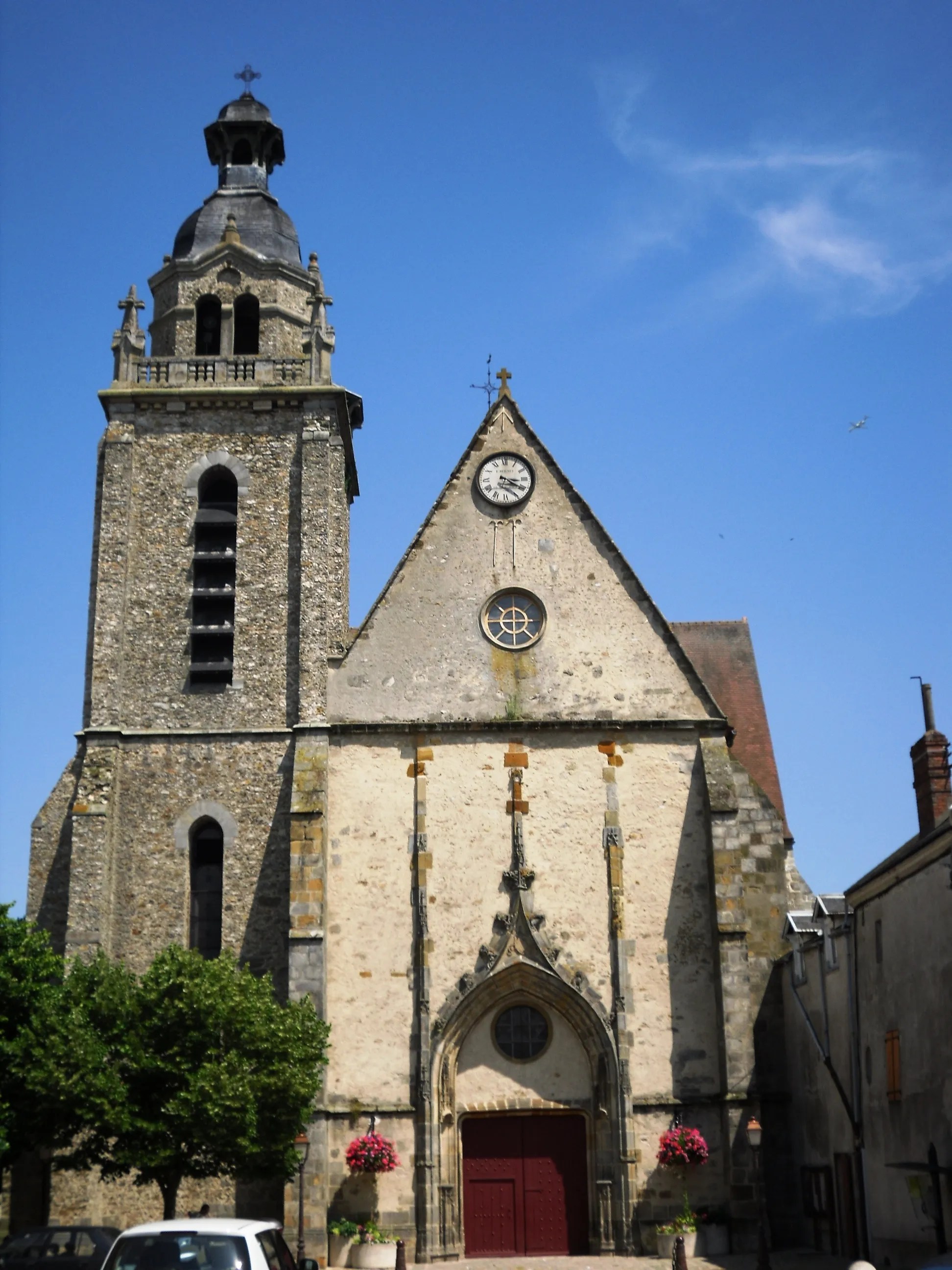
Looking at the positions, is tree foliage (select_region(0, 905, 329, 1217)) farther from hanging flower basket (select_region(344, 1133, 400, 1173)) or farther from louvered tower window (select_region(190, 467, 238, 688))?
louvered tower window (select_region(190, 467, 238, 688))

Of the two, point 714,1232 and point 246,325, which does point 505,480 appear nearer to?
point 246,325

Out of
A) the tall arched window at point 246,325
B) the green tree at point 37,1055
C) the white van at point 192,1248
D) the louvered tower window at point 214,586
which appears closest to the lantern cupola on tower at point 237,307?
the tall arched window at point 246,325

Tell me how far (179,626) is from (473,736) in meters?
5.71

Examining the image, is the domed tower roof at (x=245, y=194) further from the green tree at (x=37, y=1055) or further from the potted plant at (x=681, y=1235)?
the potted plant at (x=681, y=1235)

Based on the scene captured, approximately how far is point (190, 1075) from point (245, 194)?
18312 millimetres

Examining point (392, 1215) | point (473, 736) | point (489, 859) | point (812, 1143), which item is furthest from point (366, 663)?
point (812, 1143)

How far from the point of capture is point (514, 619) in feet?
89.1

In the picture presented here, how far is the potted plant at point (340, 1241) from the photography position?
76.2 feet

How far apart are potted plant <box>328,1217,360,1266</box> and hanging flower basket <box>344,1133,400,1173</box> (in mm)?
843

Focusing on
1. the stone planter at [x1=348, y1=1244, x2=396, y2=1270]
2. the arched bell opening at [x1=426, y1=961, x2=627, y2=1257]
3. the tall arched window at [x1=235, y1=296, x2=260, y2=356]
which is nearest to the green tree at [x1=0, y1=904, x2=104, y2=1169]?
the stone planter at [x1=348, y1=1244, x2=396, y2=1270]

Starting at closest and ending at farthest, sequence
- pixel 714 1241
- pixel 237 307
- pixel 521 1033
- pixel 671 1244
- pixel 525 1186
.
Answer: pixel 671 1244 < pixel 714 1241 < pixel 525 1186 < pixel 521 1033 < pixel 237 307

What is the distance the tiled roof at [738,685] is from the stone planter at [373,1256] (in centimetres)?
1202

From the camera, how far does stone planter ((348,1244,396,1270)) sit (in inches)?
904

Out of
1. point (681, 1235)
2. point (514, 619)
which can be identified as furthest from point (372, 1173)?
point (514, 619)
